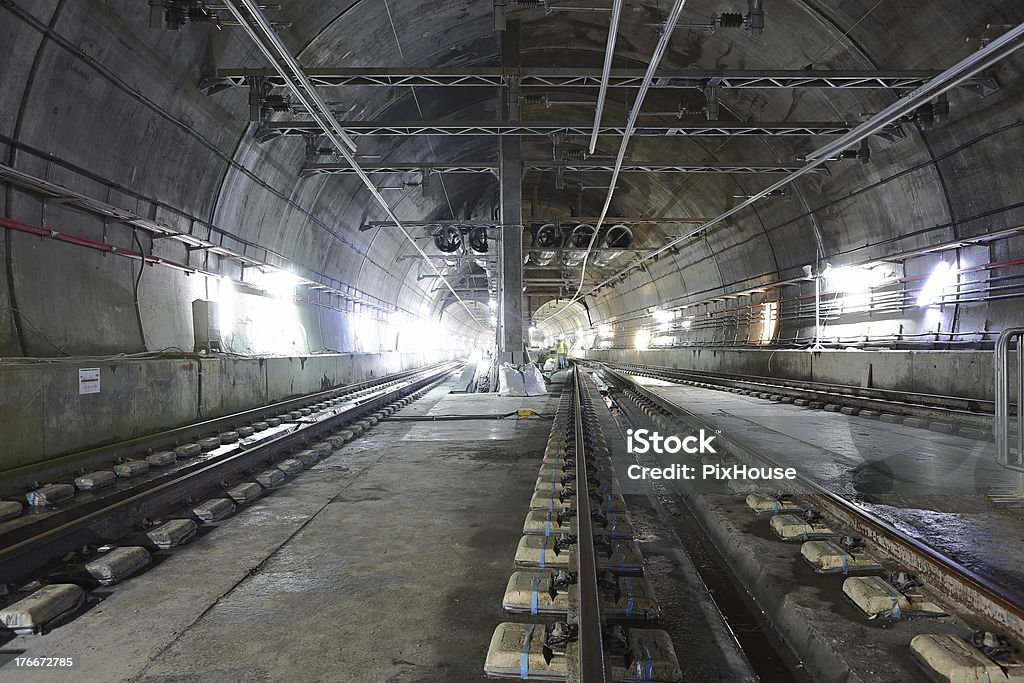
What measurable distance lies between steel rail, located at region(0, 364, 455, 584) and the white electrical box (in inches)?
188

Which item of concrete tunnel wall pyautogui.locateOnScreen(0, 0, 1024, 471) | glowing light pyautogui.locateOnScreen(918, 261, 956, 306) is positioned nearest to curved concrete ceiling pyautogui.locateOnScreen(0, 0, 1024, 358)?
concrete tunnel wall pyautogui.locateOnScreen(0, 0, 1024, 471)

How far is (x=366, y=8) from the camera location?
33.6ft

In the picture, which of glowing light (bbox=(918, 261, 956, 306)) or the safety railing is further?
glowing light (bbox=(918, 261, 956, 306))

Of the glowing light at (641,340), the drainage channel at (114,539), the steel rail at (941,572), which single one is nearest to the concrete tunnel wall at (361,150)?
the drainage channel at (114,539)

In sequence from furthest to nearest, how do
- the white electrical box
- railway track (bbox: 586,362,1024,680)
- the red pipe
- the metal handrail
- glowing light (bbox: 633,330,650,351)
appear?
glowing light (bbox: 633,330,650,351) < the white electrical box < the red pipe < the metal handrail < railway track (bbox: 586,362,1024,680)

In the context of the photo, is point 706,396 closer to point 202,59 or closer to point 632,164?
point 632,164

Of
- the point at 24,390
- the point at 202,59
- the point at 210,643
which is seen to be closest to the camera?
the point at 210,643

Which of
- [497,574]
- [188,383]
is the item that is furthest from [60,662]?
[188,383]

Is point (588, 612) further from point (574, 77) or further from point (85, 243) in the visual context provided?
point (574, 77)

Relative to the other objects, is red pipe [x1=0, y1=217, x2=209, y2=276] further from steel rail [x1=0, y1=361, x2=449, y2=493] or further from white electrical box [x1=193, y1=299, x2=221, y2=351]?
steel rail [x1=0, y1=361, x2=449, y2=493]

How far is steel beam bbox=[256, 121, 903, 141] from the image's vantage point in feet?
34.6

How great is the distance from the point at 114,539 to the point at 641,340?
109 feet

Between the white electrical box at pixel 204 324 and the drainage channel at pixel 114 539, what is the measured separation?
4.94 metres

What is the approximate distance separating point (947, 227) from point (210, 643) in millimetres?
14196
